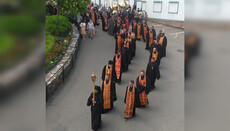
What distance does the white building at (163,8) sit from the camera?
26.0m

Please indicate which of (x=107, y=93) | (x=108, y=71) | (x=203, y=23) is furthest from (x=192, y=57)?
(x=108, y=71)

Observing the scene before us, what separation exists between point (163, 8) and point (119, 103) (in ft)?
65.5

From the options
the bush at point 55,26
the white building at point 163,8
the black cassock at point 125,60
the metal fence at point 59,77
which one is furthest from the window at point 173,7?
the metal fence at point 59,77

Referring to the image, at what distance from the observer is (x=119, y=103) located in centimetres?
998

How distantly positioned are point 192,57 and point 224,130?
52 cm

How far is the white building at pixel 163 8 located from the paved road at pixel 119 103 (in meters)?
11.3

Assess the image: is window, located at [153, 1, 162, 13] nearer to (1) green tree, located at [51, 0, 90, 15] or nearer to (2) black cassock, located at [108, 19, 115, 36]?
(2) black cassock, located at [108, 19, 115, 36]

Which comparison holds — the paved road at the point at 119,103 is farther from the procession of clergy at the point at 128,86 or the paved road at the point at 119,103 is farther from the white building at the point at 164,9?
the white building at the point at 164,9

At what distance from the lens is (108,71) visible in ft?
35.1

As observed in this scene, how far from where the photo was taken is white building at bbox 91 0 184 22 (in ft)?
85.2

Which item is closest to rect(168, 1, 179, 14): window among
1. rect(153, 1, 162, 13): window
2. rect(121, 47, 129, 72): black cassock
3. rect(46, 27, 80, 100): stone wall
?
rect(153, 1, 162, 13): window

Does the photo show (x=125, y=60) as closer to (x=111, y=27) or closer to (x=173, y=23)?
(x=111, y=27)

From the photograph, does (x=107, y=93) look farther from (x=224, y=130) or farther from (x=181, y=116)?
(x=224, y=130)

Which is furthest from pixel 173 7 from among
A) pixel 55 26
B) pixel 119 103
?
pixel 119 103
